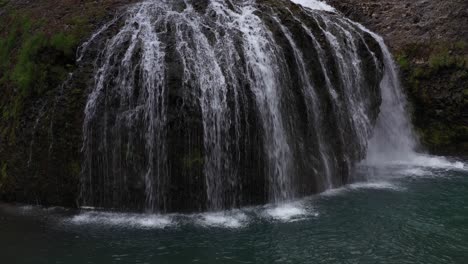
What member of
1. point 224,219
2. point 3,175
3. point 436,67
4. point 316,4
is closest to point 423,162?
point 436,67

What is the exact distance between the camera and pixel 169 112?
1129 cm

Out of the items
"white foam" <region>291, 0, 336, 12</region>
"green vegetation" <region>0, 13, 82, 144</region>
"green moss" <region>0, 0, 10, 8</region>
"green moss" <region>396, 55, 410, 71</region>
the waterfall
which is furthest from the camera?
"white foam" <region>291, 0, 336, 12</region>

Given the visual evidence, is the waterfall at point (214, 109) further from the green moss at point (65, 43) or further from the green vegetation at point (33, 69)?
the green vegetation at point (33, 69)

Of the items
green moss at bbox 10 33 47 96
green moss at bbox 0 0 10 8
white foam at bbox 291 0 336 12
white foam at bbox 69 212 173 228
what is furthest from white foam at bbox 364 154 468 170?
green moss at bbox 0 0 10 8

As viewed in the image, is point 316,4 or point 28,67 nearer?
point 28,67

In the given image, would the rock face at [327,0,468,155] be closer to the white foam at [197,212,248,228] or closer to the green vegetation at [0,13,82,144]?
the white foam at [197,212,248,228]

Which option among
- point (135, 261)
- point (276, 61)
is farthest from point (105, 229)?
point (276, 61)

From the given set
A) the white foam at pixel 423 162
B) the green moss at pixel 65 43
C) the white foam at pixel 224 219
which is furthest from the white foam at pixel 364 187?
the green moss at pixel 65 43

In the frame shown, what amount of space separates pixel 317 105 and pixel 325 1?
9114 millimetres

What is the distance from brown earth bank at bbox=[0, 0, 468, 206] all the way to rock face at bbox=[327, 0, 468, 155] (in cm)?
3

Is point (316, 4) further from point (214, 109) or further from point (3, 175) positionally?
point (3, 175)

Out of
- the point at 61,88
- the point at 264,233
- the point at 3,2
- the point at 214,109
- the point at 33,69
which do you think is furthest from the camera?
the point at 3,2

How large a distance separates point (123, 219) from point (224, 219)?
2286 mm

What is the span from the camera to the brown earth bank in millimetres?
11562
